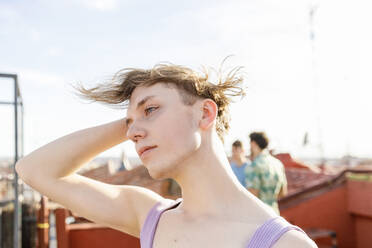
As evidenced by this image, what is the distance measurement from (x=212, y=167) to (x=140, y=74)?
45 cm

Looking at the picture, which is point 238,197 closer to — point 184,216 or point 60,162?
point 184,216

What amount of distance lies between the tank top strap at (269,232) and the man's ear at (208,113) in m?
0.40

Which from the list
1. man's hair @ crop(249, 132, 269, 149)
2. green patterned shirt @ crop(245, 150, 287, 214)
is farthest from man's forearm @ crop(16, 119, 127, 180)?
man's hair @ crop(249, 132, 269, 149)

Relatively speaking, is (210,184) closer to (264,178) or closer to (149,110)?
(149,110)

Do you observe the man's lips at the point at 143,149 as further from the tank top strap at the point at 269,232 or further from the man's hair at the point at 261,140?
the man's hair at the point at 261,140

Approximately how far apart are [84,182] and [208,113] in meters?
0.63

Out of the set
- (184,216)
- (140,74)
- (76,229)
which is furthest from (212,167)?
(76,229)

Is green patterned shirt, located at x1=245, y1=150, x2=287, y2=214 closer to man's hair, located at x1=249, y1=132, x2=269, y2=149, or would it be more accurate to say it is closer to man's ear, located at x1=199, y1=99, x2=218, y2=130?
man's hair, located at x1=249, y1=132, x2=269, y2=149

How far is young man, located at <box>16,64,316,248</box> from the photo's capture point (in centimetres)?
131

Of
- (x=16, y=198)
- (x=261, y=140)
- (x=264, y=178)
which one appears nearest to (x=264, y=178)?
(x=264, y=178)

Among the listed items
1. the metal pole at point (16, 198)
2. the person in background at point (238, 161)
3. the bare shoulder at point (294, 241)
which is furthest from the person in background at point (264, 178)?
the bare shoulder at point (294, 241)

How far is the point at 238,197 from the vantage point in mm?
1335

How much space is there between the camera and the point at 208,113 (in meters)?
1.43

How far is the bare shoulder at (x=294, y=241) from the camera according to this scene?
3.59 feet
